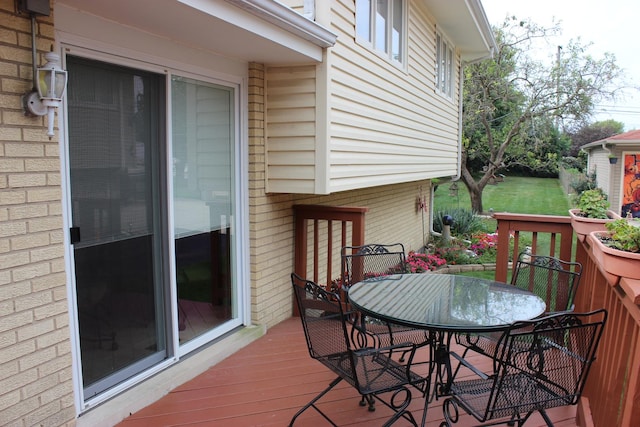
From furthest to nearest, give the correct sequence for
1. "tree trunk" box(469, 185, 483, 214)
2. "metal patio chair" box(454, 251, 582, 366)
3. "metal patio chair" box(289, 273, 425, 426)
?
1. "tree trunk" box(469, 185, 483, 214)
2. "metal patio chair" box(454, 251, 582, 366)
3. "metal patio chair" box(289, 273, 425, 426)

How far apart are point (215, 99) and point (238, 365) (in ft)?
6.74

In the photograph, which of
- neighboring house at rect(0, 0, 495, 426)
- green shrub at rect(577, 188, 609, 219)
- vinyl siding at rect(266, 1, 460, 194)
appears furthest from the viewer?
vinyl siding at rect(266, 1, 460, 194)

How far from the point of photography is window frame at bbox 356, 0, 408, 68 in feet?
15.8

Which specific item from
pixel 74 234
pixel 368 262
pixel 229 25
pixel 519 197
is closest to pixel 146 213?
pixel 74 234

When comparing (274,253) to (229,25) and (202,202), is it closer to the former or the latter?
(202,202)

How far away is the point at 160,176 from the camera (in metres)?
3.11

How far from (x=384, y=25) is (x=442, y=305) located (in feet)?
12.9

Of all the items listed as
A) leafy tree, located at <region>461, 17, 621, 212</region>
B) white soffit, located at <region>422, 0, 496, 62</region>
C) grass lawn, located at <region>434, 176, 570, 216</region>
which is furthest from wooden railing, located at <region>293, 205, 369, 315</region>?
leafy tree, located at <region>461, 17, 621, 212</region>

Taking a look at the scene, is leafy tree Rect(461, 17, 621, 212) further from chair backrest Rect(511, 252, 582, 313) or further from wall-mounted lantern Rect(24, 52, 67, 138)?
wall-mounted lantern Rect(24, 52, 67, 138)

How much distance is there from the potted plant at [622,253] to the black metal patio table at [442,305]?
56 cm

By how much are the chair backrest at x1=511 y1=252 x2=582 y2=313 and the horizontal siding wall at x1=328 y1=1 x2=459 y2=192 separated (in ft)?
5.48

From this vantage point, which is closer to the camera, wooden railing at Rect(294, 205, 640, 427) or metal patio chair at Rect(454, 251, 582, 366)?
wooden railing at Rect(294, 205, 640, 427)

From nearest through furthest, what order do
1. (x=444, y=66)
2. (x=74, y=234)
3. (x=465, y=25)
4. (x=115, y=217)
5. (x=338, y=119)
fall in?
(x=74, y=234) < (x=115, y=217) < (x=338, y=119) < (x=465, y=25) < (x=444, y=66)

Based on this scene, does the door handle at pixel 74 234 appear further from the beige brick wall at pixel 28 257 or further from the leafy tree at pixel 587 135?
the leafy tree at pixel 587 135
